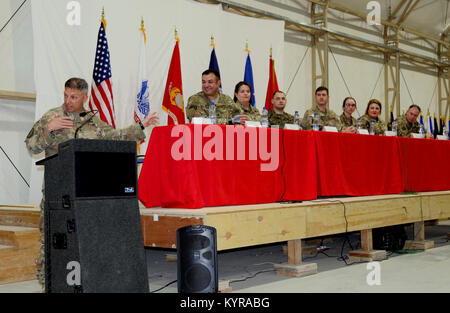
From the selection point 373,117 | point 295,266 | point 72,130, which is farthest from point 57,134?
point 373,117

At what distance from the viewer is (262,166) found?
365 centimetres

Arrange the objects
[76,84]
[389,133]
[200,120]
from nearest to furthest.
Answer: [76,84], [200,120], [389,133]

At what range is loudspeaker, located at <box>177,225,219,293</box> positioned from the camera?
2.73 meters

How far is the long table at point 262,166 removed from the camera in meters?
3.25

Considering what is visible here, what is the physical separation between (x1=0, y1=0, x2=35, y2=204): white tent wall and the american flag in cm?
68

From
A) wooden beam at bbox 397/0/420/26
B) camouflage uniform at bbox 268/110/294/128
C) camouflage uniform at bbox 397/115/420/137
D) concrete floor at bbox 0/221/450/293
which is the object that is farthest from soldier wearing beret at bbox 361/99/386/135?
wooden beam at bbox 397/0/420/26

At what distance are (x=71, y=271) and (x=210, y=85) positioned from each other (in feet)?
8.28

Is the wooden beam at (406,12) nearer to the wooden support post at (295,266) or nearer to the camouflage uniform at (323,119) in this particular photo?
the camouflage uniform at (323,119)

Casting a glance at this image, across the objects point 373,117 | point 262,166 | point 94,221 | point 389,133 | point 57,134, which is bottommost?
point 94,221

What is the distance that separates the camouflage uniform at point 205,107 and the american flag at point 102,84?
4.81 feet

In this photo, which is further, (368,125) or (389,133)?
(368,125)

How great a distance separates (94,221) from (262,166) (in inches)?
67.8

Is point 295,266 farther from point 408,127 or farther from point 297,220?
point 408,127

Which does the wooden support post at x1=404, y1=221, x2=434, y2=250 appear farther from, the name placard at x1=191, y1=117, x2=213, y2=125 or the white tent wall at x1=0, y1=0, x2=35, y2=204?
the white tent wall at x1=0, y1=0, x2=35, y2=204
